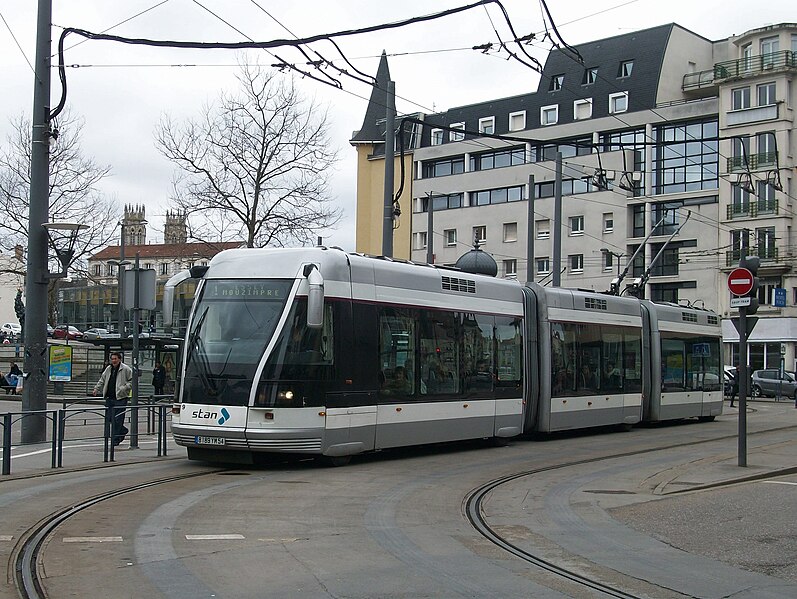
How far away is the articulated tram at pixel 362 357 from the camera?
1398cm

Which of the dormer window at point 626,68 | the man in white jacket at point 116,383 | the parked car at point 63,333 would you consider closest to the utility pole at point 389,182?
the man in white jacket at point 116,383

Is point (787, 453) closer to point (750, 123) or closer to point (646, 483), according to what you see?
point (646, 483)

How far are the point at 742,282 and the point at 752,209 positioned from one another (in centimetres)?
4451

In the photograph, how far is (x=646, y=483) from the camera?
46.4ft

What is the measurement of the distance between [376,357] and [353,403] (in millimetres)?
842

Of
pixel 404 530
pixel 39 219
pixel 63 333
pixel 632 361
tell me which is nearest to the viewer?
pixel 404 530

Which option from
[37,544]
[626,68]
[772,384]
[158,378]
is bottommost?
[37,544]

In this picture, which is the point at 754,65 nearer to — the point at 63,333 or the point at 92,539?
the point at 63,333

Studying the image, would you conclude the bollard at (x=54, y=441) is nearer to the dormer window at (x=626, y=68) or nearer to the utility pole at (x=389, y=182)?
the utility pole at (x=389, y=182)

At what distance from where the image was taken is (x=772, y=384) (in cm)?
5100

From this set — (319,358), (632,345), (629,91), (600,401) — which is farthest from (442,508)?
(629,91)

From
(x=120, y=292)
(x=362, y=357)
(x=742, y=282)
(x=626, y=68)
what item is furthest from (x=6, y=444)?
(x=626, y=68)

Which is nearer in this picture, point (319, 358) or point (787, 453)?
point (319, 358)

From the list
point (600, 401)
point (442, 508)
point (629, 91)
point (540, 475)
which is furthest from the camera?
point (629, 91)
